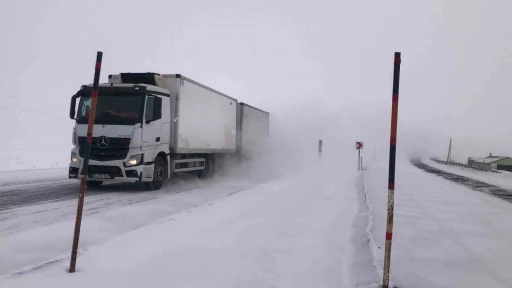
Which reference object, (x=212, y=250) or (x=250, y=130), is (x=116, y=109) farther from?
(x=250, y=130)

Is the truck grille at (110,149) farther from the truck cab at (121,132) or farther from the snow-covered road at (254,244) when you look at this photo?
the snow-covered road at (254,244)

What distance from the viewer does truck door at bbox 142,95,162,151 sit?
37.5 feet

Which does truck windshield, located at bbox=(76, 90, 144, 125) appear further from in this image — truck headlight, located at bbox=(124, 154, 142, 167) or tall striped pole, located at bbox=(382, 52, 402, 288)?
tall striped pole, located at bbox=(382, 52, 402, 288)

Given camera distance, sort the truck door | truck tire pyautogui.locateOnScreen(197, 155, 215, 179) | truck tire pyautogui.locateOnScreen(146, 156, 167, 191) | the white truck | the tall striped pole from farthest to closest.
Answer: truck tire pyautogui.locateOnScreen(197, 155, 215, 179), truck tire pyautogui.locateOnScreen(146, 156, 167, 191), the truck door, the white truck, the tall striped pole

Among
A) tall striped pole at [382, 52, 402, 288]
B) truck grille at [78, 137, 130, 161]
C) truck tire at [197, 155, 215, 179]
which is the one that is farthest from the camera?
truck tire at [197, 155, 215, 179]

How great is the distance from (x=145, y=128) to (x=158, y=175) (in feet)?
5.96

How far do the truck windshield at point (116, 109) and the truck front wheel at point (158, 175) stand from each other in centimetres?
176

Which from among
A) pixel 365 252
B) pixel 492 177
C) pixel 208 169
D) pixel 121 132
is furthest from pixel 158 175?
pixel 492 177

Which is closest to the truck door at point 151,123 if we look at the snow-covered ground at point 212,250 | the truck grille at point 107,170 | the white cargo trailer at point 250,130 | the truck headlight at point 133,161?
the truck headlight at point 133,161

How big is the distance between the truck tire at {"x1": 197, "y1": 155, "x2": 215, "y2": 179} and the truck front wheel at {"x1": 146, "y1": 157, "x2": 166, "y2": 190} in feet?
12.6

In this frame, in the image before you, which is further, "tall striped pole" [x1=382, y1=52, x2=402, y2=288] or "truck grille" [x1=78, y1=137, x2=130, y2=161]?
"truck grille" [x1=78, y1=137, x2=130, y2=161]

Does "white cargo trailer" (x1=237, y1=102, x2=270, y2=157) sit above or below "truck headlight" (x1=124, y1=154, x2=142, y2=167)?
above

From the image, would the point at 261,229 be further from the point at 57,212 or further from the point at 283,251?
the point at 57,212

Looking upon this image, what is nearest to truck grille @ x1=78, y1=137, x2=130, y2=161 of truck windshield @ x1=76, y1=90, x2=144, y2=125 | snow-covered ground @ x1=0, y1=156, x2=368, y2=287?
truck windshield @ x1=76, y1=90, x2=144, y2=125
